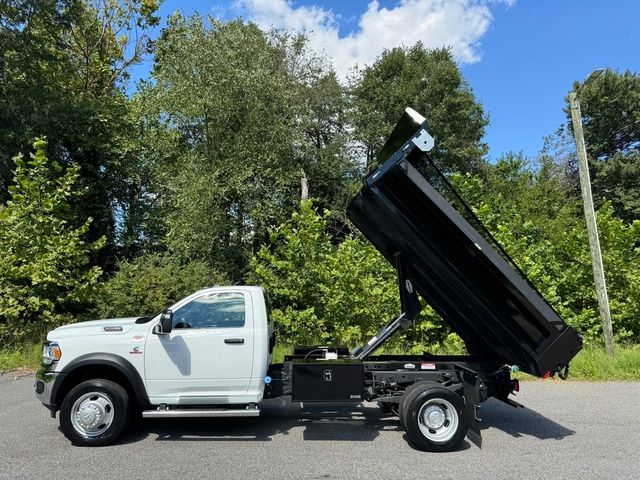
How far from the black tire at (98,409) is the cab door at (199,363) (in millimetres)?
351

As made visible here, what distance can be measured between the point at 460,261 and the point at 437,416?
180cm

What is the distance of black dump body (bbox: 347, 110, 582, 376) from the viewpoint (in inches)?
216

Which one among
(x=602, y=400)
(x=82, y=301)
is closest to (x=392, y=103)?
(x=82, y=301)

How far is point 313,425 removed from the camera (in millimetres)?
6699

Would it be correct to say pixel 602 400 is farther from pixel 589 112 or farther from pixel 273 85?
pixel 589 112

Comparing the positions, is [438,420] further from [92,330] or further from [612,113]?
[612,113]

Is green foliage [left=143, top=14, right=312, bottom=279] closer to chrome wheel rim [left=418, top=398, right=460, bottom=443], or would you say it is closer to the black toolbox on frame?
the black toolbox on frame

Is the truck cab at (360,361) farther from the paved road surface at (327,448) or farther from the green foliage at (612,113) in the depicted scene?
the green foliage at (612,113)

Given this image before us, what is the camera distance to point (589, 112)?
32.6m

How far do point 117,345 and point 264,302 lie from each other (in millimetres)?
1804

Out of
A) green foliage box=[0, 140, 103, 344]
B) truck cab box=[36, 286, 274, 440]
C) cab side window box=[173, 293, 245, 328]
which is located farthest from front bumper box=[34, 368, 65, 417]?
green foliage box=[0, 140, 103, 344]

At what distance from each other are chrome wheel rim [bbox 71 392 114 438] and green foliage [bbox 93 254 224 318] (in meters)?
7.52

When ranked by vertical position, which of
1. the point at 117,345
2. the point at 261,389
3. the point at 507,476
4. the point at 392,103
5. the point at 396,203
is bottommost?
the point at 507,476

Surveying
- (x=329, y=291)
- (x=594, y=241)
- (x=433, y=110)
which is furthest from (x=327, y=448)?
(x=433, y=110)
